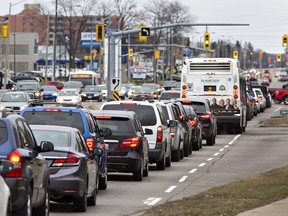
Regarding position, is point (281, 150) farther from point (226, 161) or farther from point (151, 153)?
point (151, 153)

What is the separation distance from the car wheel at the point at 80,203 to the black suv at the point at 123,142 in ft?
19.7

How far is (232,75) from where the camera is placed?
4678cm

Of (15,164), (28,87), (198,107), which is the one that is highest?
(15,164)

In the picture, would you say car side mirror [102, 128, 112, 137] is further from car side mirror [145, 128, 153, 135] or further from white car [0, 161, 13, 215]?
white car [0, 161, 13, 215]

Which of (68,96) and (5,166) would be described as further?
(68,96)

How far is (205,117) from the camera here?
1564 inches

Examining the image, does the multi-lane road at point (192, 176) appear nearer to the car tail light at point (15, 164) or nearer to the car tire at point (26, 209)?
the car tire at point (26, 209)

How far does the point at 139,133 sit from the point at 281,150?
45.1 feet

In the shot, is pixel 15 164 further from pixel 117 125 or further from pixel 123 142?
pixel 117 125

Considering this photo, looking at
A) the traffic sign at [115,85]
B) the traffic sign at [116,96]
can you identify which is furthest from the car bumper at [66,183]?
the traffic sign at [115,85]

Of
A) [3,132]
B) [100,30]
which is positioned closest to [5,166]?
[3,132]

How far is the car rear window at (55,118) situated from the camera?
19.9 m

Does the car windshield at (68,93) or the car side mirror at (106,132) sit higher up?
the car side mirror at (106,132)

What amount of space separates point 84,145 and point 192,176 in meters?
8.03
